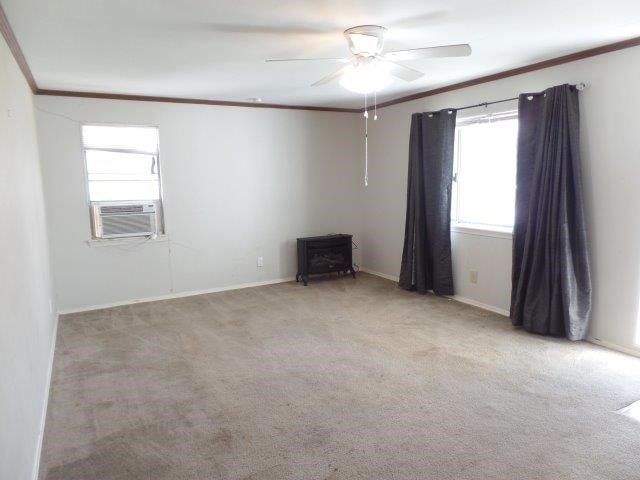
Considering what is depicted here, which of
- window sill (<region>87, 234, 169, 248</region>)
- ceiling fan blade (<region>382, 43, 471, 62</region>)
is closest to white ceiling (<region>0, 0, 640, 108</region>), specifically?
ceiling fan blade (<region>382, 43, 471, 62</region>)

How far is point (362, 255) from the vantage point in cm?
612

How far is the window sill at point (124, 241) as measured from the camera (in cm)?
453

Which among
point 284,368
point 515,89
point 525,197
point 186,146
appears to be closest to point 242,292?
point 186,146

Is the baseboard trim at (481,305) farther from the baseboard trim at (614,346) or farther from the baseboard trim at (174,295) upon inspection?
the baseboard trim at (174,295)

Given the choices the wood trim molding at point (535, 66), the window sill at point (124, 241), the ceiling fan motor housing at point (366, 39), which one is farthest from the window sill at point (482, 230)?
the window sill at point (124, 241)

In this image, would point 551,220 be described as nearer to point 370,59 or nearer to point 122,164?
point 370,59

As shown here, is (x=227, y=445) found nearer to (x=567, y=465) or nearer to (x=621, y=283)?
(x=567, y=465)

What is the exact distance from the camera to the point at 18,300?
6.93 feet

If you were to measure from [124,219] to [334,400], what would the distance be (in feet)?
10.2

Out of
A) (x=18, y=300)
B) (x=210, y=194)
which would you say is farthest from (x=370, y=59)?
(x=210, y=194)

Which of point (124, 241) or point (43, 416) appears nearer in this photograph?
point (43, 416)

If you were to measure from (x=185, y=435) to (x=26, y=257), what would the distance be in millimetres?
1354

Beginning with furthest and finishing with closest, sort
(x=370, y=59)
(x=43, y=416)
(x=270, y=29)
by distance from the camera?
1. (x=370, y=59)
2. (x=270, y=29)
3. (x=43, y=416)

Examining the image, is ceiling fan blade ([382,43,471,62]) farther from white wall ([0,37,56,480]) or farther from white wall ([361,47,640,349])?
white wall ([0,37,56,480])
